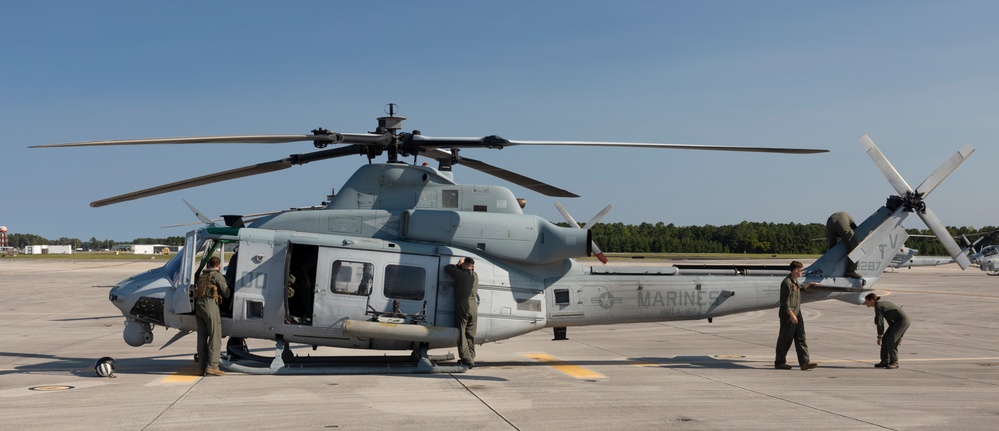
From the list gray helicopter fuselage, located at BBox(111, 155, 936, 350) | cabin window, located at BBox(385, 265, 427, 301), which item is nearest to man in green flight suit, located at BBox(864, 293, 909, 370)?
gray helicopter fuselage, located at BBox(111, 155, 936, 350)

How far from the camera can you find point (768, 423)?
8.26 meters

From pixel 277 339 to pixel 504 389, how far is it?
361 centimetres

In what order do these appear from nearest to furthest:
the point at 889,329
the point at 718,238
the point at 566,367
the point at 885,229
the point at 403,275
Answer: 1. the point at 403,275
2. the point at 566,367
3. the point at 889,329
4. the point at 885,229
5. the point at 718,238

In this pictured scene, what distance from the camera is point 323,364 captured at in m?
12.1

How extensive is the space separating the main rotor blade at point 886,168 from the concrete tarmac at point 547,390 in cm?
302

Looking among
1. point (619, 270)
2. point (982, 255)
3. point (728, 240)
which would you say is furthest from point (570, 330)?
point (728, 240)

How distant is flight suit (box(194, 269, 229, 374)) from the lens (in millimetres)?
11289

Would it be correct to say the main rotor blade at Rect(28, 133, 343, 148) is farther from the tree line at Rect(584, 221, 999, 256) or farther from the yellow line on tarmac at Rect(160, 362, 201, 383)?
the tree line at Rect(584, 221, 999, 256)

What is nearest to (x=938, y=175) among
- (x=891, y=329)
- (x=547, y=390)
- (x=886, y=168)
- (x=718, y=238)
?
(x=886, y=168)

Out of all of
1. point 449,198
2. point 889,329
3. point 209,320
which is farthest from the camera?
point 889,329

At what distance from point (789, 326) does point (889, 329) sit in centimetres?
178

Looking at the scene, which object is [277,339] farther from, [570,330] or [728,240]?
[728,240]

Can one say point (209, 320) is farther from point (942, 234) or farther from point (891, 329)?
point (942, 234)

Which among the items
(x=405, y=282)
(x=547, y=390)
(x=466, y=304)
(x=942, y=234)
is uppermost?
(x=942, y=234)
